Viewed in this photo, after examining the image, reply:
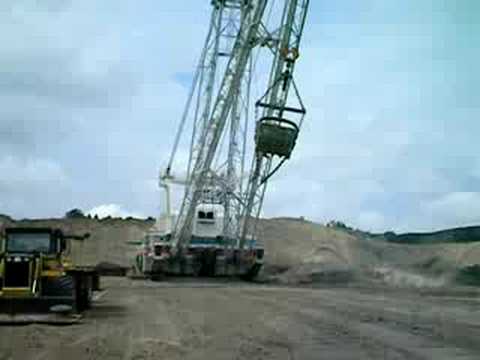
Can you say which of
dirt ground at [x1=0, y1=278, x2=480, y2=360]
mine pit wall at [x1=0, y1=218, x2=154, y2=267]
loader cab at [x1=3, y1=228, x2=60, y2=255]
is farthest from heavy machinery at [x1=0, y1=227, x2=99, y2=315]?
mine pit wall at [x1=0, y1=218, x2=154, y2=267]

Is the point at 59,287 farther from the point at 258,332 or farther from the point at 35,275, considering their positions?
the point at 258,332

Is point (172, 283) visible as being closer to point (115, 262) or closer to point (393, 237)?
point (115, 262)

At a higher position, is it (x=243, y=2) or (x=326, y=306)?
(x=243, y=2)

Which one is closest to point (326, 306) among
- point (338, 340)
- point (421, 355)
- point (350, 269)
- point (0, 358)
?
point (338, 340)

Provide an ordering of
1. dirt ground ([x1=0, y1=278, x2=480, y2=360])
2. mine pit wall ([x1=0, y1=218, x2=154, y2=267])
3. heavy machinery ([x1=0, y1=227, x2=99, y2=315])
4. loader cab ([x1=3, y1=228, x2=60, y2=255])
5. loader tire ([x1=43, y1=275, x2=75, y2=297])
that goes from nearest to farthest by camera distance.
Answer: dirt ground ([x1=0, y1=278, x2=480, y2=360]), heavy machinery ([x1=0, y1=227, x2=99, y2=315]), loader tire ([x1=43, y1=275, x2=75, y2=297]), loader cab ([x1=3, y1=228, x2=60, y2=255]), mine pit wall ([x1=0, y1=218, x2=154, y2=267])

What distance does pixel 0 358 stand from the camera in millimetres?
14062

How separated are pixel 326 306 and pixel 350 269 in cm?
3101

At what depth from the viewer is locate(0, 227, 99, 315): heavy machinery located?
2088cm

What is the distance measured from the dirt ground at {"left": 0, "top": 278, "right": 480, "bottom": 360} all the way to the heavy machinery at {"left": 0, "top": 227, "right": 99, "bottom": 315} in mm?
1053

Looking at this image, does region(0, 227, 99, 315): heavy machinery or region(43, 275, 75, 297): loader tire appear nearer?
region(0, 227, 99, 315): heavy machinery

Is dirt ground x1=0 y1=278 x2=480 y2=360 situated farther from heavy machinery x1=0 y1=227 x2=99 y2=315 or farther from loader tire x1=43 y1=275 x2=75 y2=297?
heavy machinery x1=0 y1=227 x2=99 y2=315

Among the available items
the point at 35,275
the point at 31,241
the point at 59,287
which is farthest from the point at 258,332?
the point at 31,241

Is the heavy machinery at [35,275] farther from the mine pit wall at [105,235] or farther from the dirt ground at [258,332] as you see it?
the mine pit wall at [105,235]

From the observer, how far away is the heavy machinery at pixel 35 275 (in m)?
20.9
